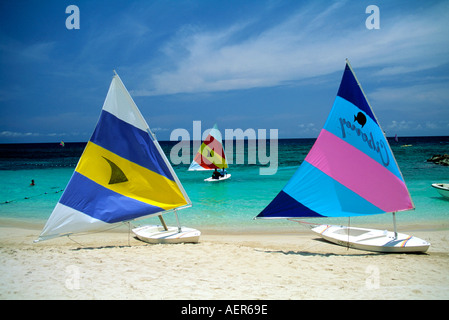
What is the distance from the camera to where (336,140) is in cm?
732

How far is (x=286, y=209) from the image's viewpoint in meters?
7.23

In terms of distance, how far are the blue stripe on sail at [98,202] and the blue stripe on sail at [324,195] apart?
4122mm

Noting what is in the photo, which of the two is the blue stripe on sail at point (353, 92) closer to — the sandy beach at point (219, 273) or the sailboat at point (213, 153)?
the sandy beach at point (219, 273)

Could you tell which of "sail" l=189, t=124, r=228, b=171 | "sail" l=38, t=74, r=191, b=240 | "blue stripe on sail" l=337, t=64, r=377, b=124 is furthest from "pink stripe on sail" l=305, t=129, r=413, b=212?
"sail" l=189, t=124, r=228, b=171

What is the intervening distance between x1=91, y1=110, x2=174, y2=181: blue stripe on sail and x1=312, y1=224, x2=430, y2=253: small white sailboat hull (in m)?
5.20

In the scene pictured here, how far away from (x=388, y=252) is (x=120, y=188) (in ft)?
23.6

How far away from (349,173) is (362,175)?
1.03 feet

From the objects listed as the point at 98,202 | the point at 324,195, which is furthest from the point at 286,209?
the point at 98,202

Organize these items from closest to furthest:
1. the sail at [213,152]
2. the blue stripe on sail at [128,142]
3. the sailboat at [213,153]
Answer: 1. the blue stripe on sail at [128,142]
2. the sailboat at [213,153]
3. the sail at [213,152]

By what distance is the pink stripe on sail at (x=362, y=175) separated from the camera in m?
7.14

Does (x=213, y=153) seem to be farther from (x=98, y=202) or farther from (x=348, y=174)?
(x=348, y=174)

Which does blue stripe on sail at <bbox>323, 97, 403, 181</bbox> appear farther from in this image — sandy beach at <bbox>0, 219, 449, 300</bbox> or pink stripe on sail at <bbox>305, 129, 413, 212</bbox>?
sandy beach at <bbox>0, 219, 449, 300</bbox>

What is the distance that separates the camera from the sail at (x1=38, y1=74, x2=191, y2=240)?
24.2 feet

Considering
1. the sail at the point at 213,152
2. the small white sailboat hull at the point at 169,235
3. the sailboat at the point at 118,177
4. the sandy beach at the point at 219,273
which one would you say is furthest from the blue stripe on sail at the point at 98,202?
the sail at the point at 213,152
